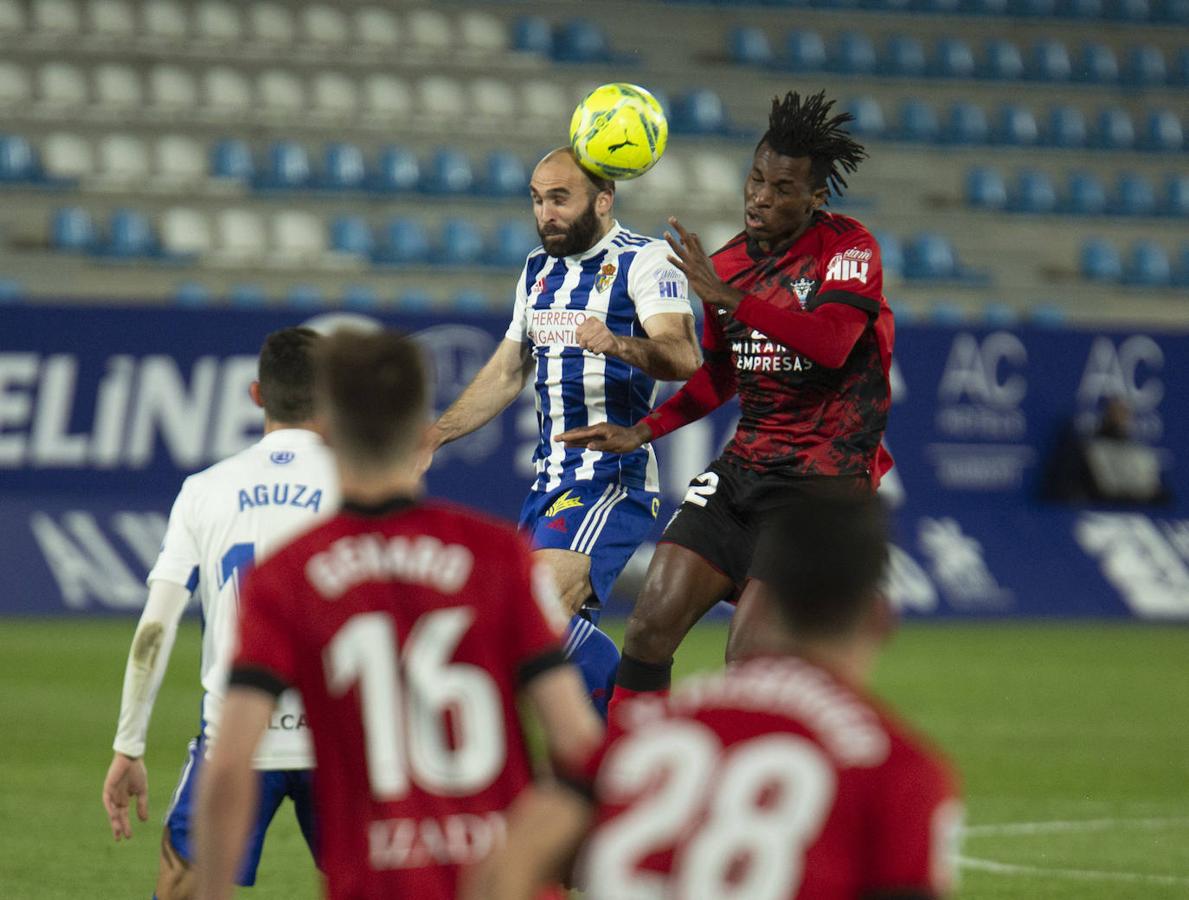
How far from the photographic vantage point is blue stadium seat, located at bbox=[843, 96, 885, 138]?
22547mm

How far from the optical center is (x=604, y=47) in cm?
2225

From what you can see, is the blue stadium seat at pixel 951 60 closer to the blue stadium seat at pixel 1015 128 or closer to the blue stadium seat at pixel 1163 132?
the blue stadium seat at pixel 1015 128

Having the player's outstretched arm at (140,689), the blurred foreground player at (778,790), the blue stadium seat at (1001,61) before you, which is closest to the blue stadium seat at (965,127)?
the blue stadium seat at (1001,61)

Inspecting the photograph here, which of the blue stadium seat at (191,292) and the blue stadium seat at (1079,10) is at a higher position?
the blue stadium seat at (1079,10)

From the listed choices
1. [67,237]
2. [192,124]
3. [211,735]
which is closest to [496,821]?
[211,735]

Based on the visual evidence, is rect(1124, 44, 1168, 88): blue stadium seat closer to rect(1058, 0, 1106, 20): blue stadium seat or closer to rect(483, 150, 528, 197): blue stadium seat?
rect(1058, 0, 1106, 20): blue stadium seat

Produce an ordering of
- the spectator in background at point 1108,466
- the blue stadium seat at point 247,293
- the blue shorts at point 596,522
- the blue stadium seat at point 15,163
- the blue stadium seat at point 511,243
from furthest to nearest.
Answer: the blue stadium seat at point 511,243 → the blue stadium seat at point 15,163 → the blue stadium seat at point 247,293 → the spectator in background at point 1108,466 → the blue shorts at point 596,522

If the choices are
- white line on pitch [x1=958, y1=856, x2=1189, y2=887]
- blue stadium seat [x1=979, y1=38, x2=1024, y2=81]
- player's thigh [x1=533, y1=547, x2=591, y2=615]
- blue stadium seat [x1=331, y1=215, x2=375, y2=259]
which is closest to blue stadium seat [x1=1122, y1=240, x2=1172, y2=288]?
blue stadium seat [x1=979, y1=38, x2=1024, y2=81]

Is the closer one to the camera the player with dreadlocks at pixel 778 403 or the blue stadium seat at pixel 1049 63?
the player with dreadlocks at pixel 778 403

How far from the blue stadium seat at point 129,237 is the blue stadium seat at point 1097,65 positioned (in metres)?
12.1

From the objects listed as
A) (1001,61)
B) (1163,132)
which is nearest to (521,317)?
(1001,61)

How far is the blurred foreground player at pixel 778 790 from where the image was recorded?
99.9 inches

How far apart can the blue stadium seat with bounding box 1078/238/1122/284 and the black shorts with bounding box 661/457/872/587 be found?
16.8 metres

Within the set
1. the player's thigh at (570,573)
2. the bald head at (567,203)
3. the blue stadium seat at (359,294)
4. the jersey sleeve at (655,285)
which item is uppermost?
the bald head at (567,203)
